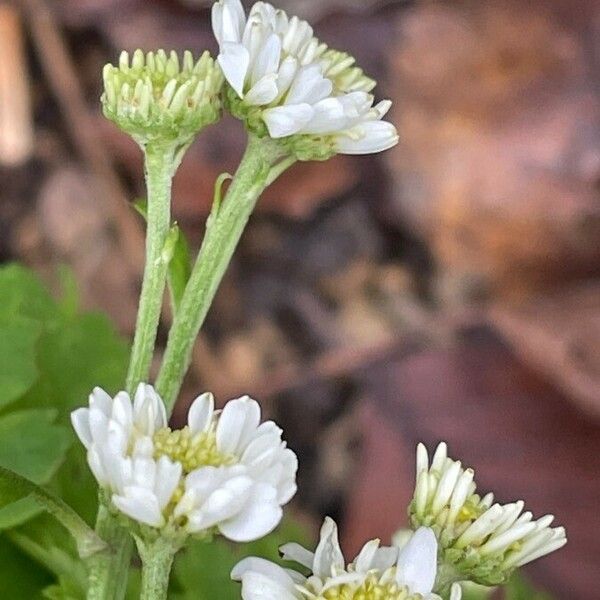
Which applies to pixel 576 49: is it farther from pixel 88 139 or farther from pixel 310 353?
pixel 88 139

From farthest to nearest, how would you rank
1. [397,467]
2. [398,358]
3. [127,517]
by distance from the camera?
[398,358] → [397,467] → [127,517]

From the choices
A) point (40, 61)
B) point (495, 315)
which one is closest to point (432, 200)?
point (495, 315)

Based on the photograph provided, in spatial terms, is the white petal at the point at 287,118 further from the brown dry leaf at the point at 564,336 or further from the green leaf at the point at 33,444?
A: the brown dry leaf at the point at 564,336

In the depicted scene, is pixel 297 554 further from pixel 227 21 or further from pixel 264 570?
pixel 227 21

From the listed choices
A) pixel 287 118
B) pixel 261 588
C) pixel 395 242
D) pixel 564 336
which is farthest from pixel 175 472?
pixel 395 242

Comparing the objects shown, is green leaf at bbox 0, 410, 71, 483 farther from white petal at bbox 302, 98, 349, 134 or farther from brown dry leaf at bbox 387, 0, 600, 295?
brown dry leaf at bbox 387, 0, 600, 295

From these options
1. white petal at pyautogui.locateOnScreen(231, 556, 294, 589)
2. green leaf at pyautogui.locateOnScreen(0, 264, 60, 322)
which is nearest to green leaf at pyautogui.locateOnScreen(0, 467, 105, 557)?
white petal at pyautogui.locateOnScreen(231, 556, 294, 589)
